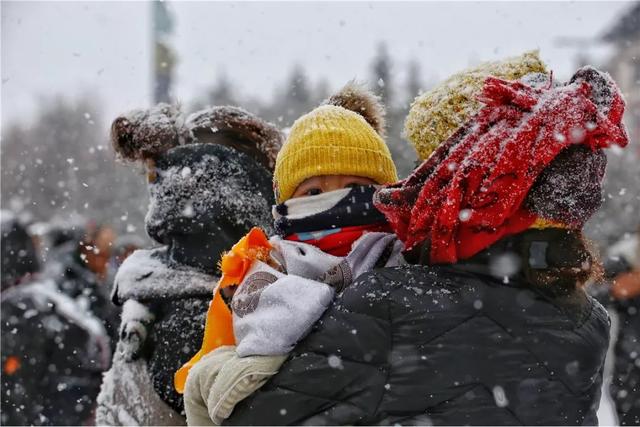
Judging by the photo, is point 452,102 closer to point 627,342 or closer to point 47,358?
point 627,342

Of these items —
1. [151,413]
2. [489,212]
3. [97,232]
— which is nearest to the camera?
[489,212]

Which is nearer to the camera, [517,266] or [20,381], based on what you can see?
[517,266]

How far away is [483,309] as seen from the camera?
5.24ft

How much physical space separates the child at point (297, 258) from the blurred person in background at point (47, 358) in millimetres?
2806

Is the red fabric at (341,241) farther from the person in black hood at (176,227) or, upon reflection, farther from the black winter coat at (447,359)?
the person in black hood at (176,227)

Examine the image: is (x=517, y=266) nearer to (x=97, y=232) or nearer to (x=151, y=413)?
(x=151, y=413)

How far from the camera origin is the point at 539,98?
1.59 metres

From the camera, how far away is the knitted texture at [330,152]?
2002 mm

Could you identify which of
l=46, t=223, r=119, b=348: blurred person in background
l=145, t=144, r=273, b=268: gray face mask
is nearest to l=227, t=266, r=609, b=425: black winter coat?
l=145, t=144, r=273, b=268: gray face mask

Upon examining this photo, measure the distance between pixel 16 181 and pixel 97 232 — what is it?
34925mm

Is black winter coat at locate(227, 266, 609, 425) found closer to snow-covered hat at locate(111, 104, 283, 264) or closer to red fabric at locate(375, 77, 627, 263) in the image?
red fabric at locate(375, 77, 627, 263)

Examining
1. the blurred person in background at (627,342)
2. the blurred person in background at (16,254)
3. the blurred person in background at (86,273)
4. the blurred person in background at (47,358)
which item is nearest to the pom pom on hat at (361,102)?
the blurred person in background at (627,342)

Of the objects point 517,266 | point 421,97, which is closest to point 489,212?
point 517,266

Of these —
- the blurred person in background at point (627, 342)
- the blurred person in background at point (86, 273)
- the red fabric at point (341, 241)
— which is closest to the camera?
the red fabric at point (341, 241)
